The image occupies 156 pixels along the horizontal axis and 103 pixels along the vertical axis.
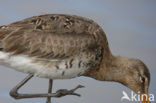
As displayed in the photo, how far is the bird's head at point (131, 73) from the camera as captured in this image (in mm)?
6551

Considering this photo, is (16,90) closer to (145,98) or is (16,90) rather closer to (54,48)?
(54,48)

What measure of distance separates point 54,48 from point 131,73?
1484mm

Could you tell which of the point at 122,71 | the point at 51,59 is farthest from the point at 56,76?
the point at 122,71

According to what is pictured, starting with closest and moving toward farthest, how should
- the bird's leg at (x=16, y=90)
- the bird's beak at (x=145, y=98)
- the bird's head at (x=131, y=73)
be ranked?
1. the bird's leg at (x=16, y=90)
2. the bird's head at (x=131, y=73)
3. the bird's beak at (x=145, y=98)

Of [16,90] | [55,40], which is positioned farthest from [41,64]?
[16,90]

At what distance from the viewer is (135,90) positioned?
670cm

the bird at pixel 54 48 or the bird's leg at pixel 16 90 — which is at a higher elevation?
the bird at pixel 54 48

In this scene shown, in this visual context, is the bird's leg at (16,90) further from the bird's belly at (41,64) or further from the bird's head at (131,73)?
the bird's head at (131,73)

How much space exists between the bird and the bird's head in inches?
9.8

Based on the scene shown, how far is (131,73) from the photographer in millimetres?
6570

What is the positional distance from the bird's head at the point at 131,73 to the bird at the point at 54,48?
248mm

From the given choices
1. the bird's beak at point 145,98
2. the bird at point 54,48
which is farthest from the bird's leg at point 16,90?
the bird's beak at point 145,98

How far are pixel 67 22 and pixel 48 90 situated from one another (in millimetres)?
1437

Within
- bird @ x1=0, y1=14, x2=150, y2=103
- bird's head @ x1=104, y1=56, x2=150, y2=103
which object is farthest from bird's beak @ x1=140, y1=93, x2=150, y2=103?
bird @ x1=0, y1=14, x2=150, y2=103
